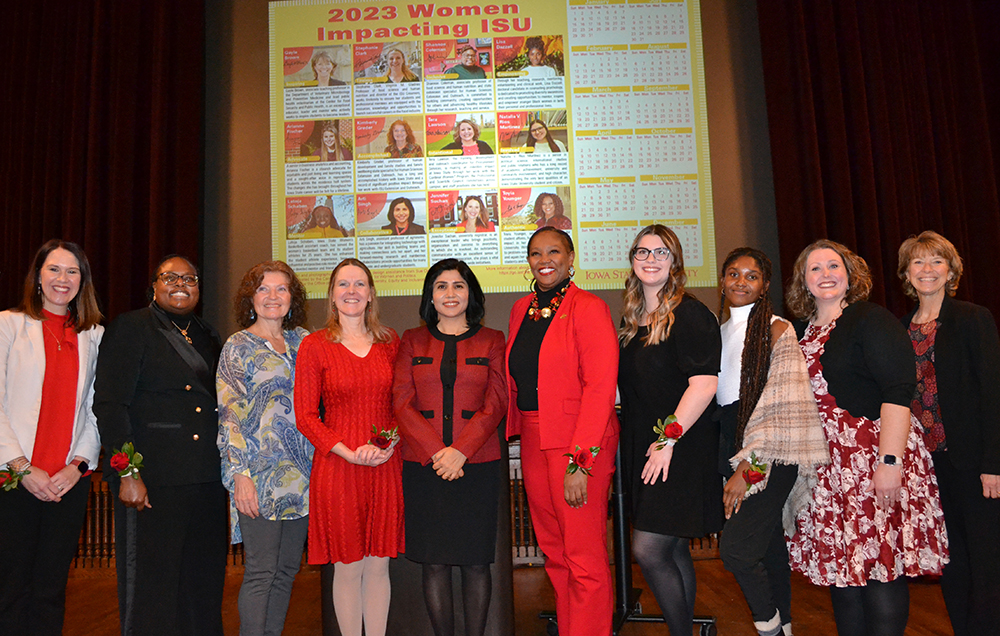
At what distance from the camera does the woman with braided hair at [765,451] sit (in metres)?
2.02

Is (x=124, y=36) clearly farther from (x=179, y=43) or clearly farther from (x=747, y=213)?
(x=747, y=213)

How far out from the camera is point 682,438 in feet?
7.13

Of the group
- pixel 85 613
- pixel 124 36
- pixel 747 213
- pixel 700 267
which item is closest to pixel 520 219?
pixel 700 267

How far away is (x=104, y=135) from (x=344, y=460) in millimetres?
3658

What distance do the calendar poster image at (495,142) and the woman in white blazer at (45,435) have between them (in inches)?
77.1

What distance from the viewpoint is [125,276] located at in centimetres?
443

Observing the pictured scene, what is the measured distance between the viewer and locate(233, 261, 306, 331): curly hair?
2535 millimetres

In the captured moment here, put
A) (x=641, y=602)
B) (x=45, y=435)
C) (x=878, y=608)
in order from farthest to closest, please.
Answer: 1. (x=641, y=602)
2. (x=45, y=435)
3. (x=878, y=608)

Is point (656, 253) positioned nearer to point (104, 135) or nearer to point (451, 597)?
point (451, 597)

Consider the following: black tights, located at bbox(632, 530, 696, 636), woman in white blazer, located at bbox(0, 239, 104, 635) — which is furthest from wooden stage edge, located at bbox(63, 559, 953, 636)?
woman in white blazer, located at bbox(0, 239, 104, 635)

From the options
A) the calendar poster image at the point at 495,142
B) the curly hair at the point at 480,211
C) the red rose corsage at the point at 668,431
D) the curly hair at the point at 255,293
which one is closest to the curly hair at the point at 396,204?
the calendar poster image at the point at 495,142

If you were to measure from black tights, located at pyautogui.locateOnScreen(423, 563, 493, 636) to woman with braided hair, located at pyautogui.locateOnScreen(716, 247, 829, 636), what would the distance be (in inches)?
32.6

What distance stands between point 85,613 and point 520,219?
3415mm

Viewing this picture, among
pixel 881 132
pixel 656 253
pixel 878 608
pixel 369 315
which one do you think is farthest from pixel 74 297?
pixel 881 132
